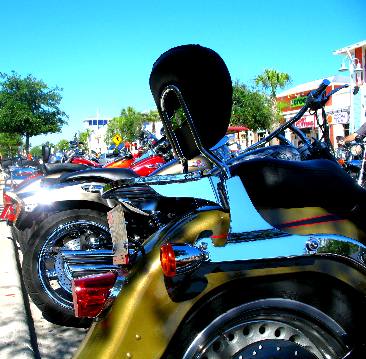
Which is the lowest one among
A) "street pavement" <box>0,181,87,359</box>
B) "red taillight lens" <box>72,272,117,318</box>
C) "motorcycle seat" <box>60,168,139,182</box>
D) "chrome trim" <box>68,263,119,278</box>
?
"street pavement" <box>0,181,87,359</box>

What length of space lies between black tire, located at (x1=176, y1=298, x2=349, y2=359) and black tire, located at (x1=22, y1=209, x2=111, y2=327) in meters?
2.36

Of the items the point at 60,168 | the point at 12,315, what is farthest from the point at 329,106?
the point at 12,315

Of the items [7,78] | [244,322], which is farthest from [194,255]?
[7,78]

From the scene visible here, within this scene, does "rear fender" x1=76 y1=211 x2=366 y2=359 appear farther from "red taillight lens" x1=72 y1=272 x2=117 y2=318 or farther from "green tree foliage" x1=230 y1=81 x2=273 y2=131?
Result: "green tree foliage" x1=230 y1=81 x2=273 y2=131

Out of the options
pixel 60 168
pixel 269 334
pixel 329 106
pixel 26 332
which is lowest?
pixel 26 332

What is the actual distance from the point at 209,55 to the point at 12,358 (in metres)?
2.33

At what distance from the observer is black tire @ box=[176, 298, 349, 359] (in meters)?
1.74

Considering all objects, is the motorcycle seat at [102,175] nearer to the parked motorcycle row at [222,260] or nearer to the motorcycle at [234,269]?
the parked motorcycle row at [222,260]

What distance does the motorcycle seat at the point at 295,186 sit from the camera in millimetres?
2004

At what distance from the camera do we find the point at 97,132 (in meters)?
112

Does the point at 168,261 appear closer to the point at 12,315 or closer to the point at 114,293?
the point at 114,293

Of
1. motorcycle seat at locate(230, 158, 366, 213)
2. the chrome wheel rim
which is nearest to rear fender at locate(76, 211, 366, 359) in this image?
motorcycle seat at locate(230, 158, 366, 213)

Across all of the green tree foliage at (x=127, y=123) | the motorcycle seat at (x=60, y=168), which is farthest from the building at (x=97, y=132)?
the motorcycle seat at (x=60, y=168)

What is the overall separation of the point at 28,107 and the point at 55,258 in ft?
98.3
